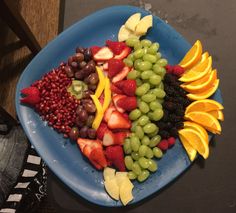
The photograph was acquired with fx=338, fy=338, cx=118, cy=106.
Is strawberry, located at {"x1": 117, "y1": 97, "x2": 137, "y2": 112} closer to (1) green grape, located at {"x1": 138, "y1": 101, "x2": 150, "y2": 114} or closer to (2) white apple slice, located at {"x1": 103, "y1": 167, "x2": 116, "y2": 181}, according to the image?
(1) green grape, located at {"x1": 138, "y1": 101, "x2": 150, "y2": 114}

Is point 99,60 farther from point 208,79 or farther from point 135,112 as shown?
point 208,79

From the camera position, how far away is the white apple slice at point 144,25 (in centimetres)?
102

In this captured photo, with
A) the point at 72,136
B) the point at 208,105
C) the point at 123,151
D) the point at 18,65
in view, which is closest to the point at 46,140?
the point at 72,136

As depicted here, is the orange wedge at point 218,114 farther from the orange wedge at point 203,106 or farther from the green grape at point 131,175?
the green grape at point 131,175

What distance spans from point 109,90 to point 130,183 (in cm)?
26

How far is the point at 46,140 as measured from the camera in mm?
950

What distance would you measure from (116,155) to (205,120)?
10.2 inches

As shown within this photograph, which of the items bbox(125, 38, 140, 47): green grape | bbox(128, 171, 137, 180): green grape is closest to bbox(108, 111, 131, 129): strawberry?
bbox(128, 171, 137, 180): green grape

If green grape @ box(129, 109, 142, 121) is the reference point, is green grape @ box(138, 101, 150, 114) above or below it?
above

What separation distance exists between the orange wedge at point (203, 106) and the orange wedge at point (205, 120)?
0.7 inches

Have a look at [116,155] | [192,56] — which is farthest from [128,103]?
[192,56]

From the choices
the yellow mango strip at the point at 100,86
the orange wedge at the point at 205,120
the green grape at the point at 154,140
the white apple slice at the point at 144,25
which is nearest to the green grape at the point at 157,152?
the green grape at the point at 154,140

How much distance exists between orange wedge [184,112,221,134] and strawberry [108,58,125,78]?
0.75ft

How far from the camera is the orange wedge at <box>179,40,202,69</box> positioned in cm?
97
